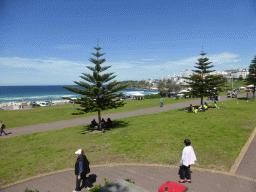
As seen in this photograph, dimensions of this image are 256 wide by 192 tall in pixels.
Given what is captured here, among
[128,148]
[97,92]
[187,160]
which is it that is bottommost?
[128,148]

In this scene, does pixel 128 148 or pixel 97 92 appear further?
pixel 97 92

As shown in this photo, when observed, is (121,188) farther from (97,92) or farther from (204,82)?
(204,82)

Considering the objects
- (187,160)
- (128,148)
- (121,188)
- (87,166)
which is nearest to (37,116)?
(128,148)

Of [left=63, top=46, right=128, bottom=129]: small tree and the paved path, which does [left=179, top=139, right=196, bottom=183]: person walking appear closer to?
the paved path

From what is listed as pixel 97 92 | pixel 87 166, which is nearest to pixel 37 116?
pixel 97 92

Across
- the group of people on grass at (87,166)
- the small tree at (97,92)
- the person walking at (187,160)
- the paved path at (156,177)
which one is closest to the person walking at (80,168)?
the group of people on grass at (87,166)

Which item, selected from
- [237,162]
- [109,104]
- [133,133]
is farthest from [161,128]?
[237,162]

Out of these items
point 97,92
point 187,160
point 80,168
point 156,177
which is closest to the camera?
point 80,168

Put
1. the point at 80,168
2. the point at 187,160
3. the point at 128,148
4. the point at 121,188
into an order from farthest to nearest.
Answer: the point at 128,148 < the point at 187,160 < the point at 80,168 < the point at 121,188

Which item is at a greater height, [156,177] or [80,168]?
[80,168]

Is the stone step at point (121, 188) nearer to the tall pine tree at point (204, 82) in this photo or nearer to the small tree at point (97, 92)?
the small tree at point (97, 92)

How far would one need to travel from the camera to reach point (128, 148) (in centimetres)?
853

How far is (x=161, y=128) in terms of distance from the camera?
12180mm

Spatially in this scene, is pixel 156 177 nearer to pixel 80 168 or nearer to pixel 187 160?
pixel 187 160
